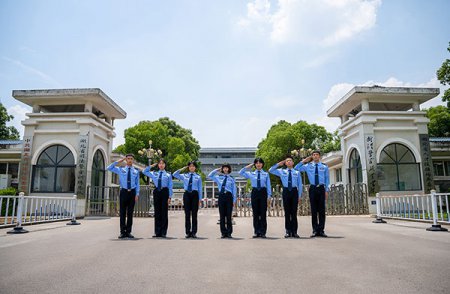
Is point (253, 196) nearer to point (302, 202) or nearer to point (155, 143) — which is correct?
point (302, 202)

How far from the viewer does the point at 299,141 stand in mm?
33094

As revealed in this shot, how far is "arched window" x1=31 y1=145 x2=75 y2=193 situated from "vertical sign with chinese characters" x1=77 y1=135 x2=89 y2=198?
25.2 inches

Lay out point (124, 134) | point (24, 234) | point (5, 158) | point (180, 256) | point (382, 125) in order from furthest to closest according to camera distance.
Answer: point (124, 134), point (5, 158), point (382, 125), point (24, 234), point (180, 256)

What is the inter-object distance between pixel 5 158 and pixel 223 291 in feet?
75.8

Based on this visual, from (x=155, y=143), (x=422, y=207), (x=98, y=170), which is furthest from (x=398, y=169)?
(x=155, y=143)

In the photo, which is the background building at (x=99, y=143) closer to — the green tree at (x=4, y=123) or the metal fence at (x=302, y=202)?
the metal fence at (x=302, y=202)

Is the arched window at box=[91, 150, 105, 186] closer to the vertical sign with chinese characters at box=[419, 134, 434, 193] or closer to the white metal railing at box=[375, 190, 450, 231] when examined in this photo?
the white metal railing at box=[375, 190, 450, 231]

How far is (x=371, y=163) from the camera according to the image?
1711cm

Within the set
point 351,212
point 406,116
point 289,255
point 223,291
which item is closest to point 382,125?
point 406,116

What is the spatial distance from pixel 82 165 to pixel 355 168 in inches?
622

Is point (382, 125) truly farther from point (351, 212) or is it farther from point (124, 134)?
point (124, 134)

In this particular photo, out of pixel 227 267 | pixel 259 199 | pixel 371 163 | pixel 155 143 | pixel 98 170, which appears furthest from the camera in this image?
pixel 155 143

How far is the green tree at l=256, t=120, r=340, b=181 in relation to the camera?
3312cm

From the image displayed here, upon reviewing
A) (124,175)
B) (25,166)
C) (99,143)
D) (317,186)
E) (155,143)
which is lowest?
(317,186)
